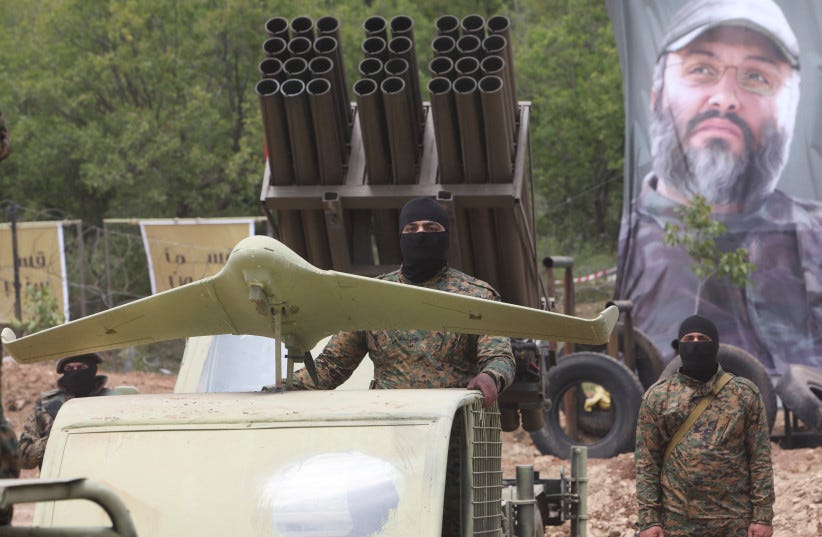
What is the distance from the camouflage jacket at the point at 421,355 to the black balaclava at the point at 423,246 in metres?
0.05

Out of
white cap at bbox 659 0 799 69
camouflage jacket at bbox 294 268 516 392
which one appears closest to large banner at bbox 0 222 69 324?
white cap at bbox 659 0 799 69

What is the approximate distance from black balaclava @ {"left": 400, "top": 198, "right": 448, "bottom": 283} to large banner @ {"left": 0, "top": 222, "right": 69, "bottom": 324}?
16478 millimetres

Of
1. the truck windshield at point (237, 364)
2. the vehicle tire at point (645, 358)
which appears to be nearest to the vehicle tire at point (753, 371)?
the vehicle tire at point (645, 358)

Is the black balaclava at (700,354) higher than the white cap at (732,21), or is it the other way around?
the white cap at (732,21)

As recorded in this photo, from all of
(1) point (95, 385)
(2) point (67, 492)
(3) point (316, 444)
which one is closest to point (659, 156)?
(1) point (95, 385)

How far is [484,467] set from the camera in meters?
5.38

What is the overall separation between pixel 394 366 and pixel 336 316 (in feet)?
2.60

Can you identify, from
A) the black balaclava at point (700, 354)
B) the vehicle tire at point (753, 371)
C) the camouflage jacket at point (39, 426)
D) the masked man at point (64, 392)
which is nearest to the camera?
the black balaclava at point (700, 354)

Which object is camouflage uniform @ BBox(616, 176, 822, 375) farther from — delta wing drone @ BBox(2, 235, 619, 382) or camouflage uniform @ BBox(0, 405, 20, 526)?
camouflage uniform @ BBox(0, 405, 20, 526)

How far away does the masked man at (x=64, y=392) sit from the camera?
7.86 meters

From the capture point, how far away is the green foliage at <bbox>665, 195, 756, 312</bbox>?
20.3 m

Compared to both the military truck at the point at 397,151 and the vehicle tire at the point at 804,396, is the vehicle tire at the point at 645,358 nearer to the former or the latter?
the vehicle tire at the point at 804,396

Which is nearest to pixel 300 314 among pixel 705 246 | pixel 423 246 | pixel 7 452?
pixel 423 246

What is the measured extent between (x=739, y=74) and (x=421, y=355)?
55.1 feet
